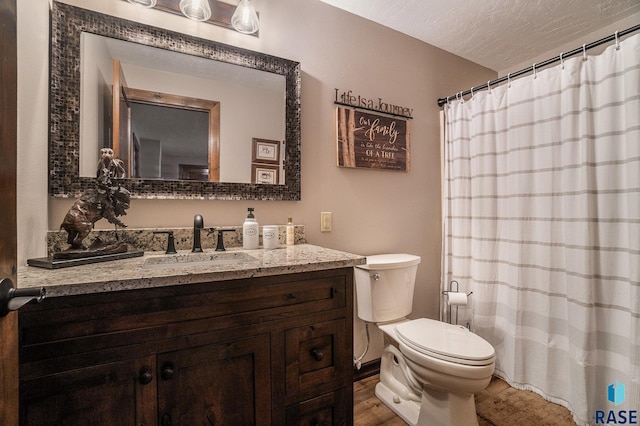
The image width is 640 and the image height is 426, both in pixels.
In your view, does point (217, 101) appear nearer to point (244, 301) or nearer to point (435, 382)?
point (244, 301)

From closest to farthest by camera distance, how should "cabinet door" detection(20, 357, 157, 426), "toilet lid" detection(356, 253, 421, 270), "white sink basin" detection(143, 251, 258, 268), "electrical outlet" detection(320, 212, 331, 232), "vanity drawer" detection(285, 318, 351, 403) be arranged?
"cabinet door" detection(20, 357, 157, 426)
"vanity drawer" detection(285, 318, 351, 403)
"white sink basin" detection(143, 251, 258, 268)
"toilet lid" detection(356, 253, 421, 270)
"electrical outlet" detection(320, 212, 331, 232)

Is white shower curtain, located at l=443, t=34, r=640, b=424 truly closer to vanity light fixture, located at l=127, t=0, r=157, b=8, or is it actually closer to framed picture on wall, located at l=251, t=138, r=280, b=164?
framed picture on wall, located at l=251, t=138, r=280, b=164

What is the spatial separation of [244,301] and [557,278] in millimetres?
1769

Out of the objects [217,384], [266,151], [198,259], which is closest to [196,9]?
[266,151]

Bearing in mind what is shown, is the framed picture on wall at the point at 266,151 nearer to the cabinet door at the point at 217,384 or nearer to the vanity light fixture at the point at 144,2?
the vanity light fixture at the point at 144,2

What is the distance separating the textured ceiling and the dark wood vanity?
5.76 feet

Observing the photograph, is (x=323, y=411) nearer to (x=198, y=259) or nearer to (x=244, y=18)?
(x=198, y=259)

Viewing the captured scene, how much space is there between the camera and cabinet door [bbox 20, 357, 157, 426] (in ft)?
2.31

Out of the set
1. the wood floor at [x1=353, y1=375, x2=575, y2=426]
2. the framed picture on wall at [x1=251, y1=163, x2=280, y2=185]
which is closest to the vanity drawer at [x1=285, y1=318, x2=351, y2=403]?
the wood floor at [x1=353, y1=375, x2=575, y2=426]

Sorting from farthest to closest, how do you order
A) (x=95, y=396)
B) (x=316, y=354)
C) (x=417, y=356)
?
(x=417, y=356) < (x=316, y=354) < (x=95, y=396)

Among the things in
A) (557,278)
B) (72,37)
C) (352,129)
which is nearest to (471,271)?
(557,278)

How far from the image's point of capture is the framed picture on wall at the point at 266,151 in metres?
1.56

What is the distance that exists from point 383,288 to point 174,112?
4.80ft

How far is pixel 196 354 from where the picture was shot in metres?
0.87
